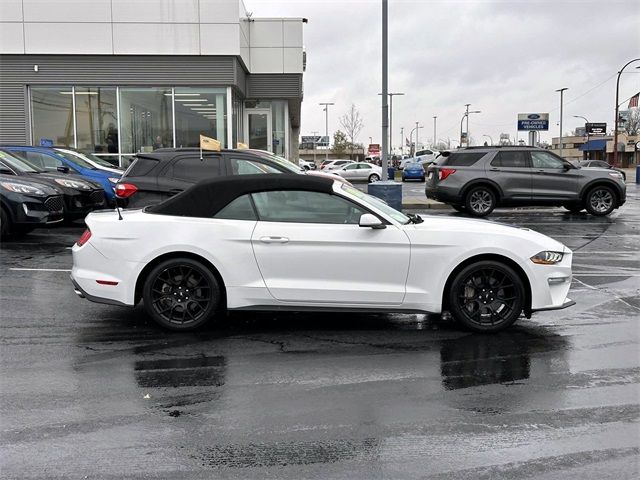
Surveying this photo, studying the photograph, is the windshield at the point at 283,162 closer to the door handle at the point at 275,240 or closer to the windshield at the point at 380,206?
the windshield at the point at 380,206

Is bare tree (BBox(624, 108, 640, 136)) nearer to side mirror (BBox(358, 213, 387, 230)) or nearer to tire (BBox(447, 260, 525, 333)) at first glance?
tire (BBox(447, 260, 525, 333))

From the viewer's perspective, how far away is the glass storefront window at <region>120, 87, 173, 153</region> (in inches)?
856

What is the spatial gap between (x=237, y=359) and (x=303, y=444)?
5.46 feet

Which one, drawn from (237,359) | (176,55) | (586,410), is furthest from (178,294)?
(176,55)

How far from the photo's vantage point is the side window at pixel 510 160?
16.5 metres

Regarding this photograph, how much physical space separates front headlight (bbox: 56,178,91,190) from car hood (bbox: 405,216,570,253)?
867 cm

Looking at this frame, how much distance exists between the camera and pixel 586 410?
4.33 m

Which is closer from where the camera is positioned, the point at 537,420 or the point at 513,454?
the point at 513,454

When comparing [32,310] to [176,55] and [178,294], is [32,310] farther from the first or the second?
[176,55]

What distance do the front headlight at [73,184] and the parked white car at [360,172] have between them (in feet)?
94.6

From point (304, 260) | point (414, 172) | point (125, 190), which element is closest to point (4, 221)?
point (125, 190)

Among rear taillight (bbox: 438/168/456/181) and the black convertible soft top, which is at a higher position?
rear taillight (bbox: 438/168/456/181)

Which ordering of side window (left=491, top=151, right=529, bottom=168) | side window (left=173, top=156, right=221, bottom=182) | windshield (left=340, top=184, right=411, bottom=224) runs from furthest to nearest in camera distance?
side window (left=491, top=151, right=529, bottom=168)
side window (left=173, top=156, right=221, bottom=182)
windshield (left=340, top=184, right=411, bottom=224)

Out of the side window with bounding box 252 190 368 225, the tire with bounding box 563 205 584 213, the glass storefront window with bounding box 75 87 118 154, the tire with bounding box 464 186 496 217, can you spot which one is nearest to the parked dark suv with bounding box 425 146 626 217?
the tire with bounding box 464 186 496 217
